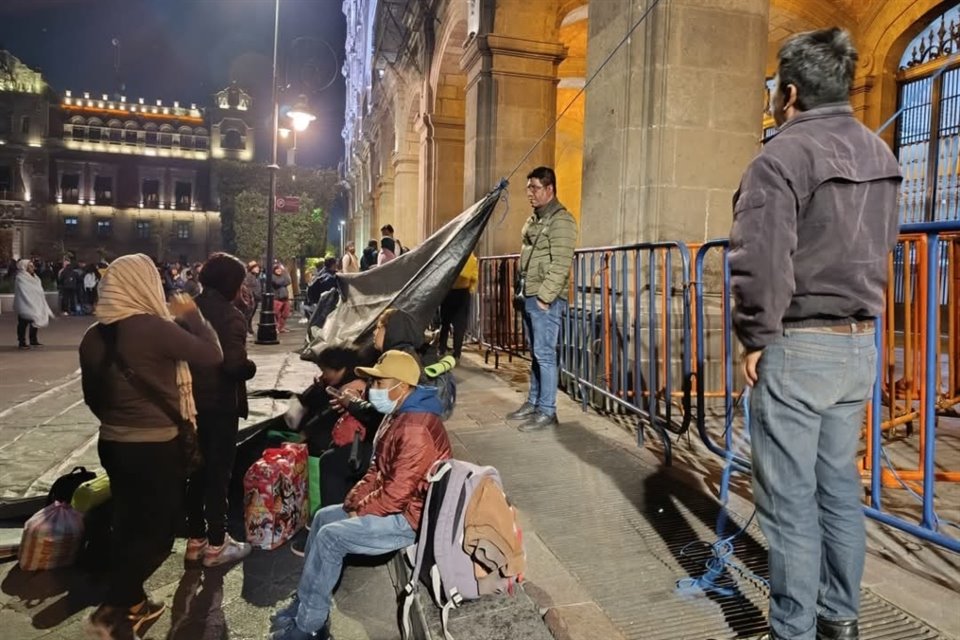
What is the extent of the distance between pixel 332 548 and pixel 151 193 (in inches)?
3135

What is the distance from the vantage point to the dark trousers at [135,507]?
3020 mm

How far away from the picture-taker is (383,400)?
316cm

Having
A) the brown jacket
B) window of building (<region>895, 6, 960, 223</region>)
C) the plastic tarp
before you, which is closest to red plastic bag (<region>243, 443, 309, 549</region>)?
the brown jacket

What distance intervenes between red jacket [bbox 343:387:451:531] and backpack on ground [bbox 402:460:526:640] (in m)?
0.25

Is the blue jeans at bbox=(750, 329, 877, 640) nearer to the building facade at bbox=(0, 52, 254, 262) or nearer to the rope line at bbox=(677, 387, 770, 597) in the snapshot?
the rope line at bbox=(677, 387, 770, 597)

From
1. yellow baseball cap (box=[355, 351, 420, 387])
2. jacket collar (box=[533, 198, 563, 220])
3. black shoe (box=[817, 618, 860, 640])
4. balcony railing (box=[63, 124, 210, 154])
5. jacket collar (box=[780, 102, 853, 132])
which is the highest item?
balcony railing (box=[63, 124, 210, 154])

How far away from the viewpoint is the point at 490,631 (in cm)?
251

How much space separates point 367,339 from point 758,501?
3.72 meters

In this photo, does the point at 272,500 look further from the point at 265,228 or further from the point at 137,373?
the point at 265,228

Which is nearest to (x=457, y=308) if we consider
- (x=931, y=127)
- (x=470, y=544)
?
(x=470, y=544)

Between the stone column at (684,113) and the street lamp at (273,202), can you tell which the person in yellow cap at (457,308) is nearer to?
the stone column at (684,113)

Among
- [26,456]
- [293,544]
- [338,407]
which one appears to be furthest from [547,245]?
[26,456]

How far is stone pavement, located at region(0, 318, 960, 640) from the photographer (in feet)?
8.30

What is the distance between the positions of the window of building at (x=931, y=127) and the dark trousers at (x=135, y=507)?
11.8 metres
